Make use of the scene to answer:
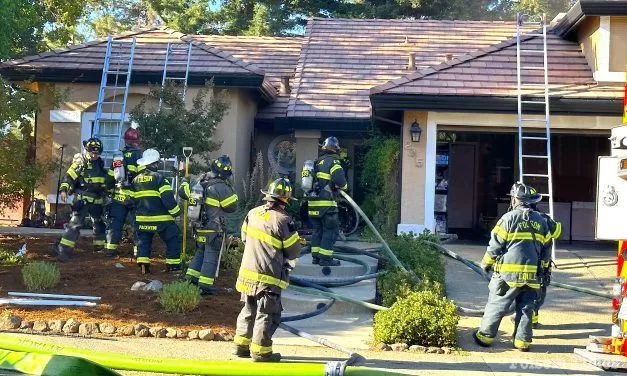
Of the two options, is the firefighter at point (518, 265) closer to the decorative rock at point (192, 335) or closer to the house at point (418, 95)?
the decorative rock at point (192, 335)

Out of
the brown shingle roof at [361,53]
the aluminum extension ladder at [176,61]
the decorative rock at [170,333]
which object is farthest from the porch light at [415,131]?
the decorative rock at [170,333]

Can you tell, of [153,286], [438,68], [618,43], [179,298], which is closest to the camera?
[179,298]

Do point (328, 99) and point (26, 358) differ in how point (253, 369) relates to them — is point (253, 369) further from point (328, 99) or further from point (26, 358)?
point (328, 99)

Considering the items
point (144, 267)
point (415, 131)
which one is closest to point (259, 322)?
point (144, 267)

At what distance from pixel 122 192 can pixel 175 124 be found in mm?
1953

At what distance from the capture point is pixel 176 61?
55.2ft

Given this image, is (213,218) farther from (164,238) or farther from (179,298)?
(164,238)

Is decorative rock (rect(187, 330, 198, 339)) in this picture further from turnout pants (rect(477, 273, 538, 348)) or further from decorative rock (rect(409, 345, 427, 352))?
turnout pants (rect(477, 273, 538, 348))

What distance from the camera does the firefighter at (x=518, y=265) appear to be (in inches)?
348

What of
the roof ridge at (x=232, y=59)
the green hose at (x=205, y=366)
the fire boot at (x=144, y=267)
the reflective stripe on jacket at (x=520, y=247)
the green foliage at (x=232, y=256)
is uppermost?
the roof ridge at (x=232, y=59)

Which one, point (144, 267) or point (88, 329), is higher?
point (144, 267)

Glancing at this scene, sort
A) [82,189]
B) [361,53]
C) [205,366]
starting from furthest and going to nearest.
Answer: [361,53] < [82,189] < [205,366]

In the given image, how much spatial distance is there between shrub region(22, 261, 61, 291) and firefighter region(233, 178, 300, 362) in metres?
3.49

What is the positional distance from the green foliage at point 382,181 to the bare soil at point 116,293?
16.1 feet
